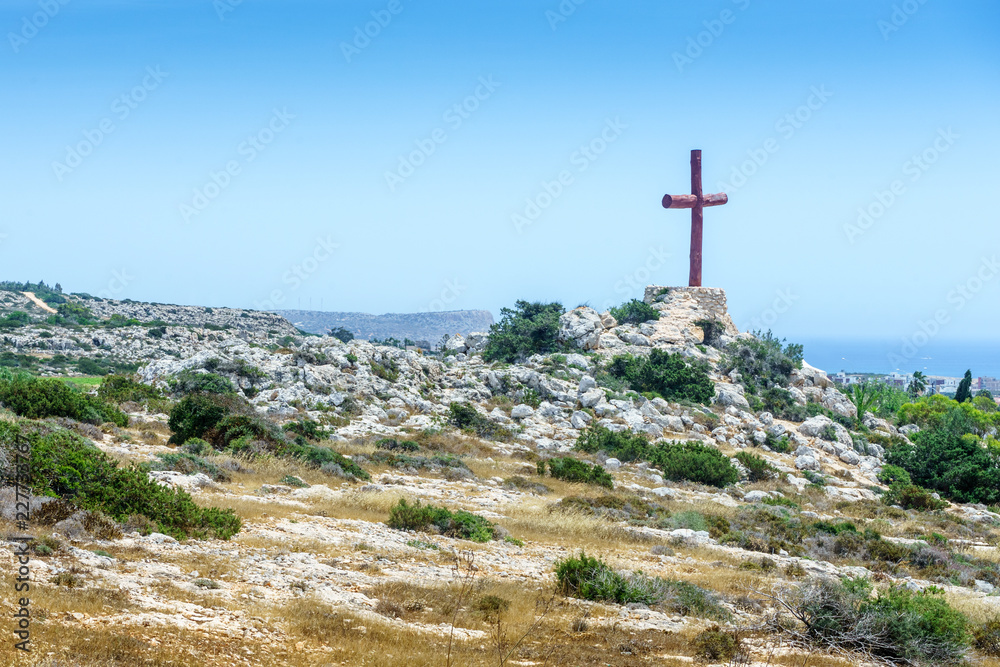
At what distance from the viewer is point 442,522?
14102 mm

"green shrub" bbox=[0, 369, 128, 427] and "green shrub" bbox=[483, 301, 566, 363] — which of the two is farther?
"green shrub" bbox=[483, 301, 566, 363]

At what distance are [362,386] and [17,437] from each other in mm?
19628

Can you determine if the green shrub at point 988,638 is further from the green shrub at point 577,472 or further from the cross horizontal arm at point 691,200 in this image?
the cross horizontal arm at point 691,200

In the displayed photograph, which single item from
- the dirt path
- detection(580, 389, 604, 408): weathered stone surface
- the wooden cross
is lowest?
detection(580, 389, 604, 408): weathered stone surface

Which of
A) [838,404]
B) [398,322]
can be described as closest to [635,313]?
[838,404]

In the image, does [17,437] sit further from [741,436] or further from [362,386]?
[741,436]

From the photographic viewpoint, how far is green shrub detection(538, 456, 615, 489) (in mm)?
21594

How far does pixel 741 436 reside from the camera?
101 feet

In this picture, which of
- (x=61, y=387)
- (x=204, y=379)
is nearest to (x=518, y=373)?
(x=204, y=379)

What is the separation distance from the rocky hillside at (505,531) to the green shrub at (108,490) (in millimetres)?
460

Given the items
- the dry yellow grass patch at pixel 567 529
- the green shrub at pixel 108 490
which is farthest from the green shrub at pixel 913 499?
the green shrub at pixel 108 490

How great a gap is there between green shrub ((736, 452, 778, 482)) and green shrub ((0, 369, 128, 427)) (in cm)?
1973

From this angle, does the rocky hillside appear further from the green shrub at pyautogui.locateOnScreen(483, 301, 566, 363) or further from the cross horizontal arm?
the cross horizontal arm

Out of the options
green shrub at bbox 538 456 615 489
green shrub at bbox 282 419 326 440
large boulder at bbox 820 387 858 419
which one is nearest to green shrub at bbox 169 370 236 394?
green shrub at bbox 282 419 326 440
